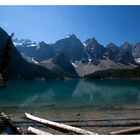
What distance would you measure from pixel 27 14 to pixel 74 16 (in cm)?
130

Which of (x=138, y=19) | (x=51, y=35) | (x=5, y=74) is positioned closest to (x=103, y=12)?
(x=138, y=19)

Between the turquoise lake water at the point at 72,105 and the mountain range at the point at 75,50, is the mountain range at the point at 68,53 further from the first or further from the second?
the turquoise lake water at the point at 72,105

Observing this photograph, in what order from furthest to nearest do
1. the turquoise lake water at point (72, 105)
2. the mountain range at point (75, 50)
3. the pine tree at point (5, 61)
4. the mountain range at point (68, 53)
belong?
1. the turquoise lake water at point (72, 105)
2. the mountain range at point (68, 53)
3. the mountain range at point (75, 50)
4. the pine tree at point (5, 61)

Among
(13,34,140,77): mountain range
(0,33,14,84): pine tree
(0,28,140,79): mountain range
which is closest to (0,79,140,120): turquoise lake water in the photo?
(0,28,140,79): mountain range

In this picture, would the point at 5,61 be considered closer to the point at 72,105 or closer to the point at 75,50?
the point at 72,105

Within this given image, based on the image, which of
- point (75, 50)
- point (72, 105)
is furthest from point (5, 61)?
point (75, 50)

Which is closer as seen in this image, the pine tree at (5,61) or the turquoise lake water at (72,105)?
the pine tree at (5,61)

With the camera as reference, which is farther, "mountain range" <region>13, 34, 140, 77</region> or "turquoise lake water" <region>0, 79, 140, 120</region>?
"turquoise lake water" <region>0, 79, 140, 120</region>

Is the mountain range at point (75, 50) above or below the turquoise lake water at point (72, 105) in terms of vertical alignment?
above

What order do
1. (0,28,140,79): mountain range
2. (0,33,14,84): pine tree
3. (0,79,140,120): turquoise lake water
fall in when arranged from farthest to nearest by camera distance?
1. (0,79,140,120): turquoise lake water
2. (0,28,140,79): mountain range
3. (0,33,14,84): pine tree

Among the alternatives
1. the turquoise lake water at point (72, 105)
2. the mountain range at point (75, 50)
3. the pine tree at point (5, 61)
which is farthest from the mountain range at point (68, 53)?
the turquoise lake water at point (72, 105)

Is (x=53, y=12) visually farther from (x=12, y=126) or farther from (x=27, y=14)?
(x=12, y=126)

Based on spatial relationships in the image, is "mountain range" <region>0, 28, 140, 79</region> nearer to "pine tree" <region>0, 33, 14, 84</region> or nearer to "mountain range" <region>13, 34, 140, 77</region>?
"mountain range" <region>13, 34, 140, 77</region>

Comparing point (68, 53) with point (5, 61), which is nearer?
point (5, 61)
